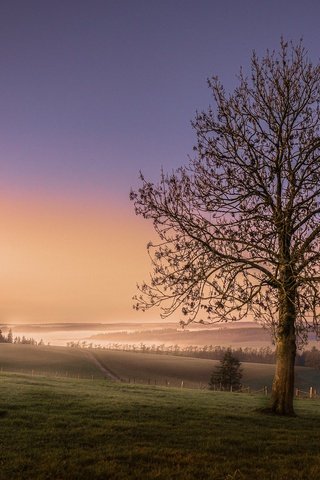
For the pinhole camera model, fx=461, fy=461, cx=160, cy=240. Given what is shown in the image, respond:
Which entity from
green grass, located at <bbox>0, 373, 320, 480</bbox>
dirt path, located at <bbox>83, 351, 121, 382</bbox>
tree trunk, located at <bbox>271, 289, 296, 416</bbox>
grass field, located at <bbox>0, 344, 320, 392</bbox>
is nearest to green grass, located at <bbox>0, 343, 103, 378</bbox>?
grass field, located at <bbox>0, 344, 320, 392</bbox>

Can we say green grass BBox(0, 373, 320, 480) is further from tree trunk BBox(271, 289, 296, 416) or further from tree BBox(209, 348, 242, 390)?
tree BBox(209, 348, 242, 390)

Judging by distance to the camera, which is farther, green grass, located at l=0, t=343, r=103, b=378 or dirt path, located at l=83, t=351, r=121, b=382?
green grass, located at l=0, t=343, r=103, b=378

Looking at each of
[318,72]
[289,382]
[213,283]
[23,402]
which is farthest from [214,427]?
[318,72]

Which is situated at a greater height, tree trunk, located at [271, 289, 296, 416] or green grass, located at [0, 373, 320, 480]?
tree trunk, located at [271, 289, 296, 416]

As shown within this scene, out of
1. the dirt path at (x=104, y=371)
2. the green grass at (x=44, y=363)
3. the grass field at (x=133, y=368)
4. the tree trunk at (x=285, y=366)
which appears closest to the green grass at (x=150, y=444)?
the tree trunk at (x=285, y=366)

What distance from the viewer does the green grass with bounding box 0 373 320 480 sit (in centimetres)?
1030

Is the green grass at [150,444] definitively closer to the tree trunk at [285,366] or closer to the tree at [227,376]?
the tree trunk at [285,366]

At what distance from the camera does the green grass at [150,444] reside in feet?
33.8

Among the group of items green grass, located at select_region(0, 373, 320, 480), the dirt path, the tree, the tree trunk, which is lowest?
the dirt path

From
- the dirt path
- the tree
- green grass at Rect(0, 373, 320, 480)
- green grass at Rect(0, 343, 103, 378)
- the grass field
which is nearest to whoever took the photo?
green grass at Rect(0, 373, 320, 480)

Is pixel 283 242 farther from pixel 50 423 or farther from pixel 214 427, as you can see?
pixel 50 423

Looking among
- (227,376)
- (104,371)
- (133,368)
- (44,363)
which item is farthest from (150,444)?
(133,368)

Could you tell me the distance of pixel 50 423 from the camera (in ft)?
54.7

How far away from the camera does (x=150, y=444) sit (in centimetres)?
1313
